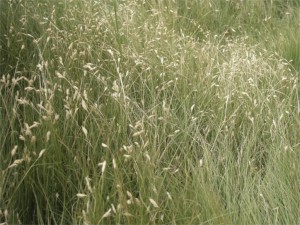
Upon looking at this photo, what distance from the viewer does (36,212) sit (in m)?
1.83

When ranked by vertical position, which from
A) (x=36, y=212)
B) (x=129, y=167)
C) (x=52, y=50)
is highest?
A: (x=52, y=50)

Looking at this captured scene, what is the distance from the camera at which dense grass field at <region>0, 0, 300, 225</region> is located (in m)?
1.70

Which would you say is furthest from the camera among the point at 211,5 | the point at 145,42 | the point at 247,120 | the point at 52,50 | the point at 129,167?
the point at 211,5

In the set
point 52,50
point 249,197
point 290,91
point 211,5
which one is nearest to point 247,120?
point 290,91

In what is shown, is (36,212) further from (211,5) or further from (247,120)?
(211,5)

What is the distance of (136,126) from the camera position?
173cm

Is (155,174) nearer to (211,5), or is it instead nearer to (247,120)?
(247,120)

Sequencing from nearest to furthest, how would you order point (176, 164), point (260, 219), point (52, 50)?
point (260, 219)
point (176, 164)
point (52, 50)

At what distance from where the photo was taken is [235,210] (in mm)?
1681

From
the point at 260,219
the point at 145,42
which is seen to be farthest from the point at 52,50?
the point at 260,219

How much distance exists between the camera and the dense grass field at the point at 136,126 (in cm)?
170

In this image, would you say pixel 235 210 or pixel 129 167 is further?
pixel 129 167

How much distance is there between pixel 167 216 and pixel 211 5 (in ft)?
8.64

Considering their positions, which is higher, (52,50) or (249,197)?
(52,50)
